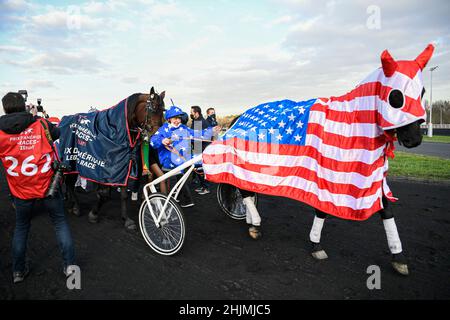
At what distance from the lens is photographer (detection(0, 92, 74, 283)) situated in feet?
9.86

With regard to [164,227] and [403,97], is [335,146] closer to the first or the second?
[403,97]

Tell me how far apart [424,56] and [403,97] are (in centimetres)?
53

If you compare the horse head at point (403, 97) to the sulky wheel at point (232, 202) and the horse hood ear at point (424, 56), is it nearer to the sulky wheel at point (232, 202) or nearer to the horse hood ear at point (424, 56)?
the horse hood ear at point (424, 56)

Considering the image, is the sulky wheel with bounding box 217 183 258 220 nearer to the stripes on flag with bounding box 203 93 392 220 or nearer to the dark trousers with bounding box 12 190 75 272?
the stripes on flag with bounding box 203 93 392 220

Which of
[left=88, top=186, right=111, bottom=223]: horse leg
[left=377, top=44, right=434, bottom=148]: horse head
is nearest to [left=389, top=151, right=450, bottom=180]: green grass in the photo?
[left=377, top=44, right=434, bottom=148]: horse head

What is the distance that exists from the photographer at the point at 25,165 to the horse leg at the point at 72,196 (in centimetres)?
246

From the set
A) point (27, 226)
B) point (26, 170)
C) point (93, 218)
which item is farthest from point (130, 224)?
point (26, 170)

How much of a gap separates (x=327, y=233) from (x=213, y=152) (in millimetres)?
2176

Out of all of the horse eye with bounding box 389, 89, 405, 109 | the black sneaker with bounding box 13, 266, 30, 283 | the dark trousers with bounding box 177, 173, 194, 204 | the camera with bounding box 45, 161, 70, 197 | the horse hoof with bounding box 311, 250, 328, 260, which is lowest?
the black sneaker with bounding box 13, 266, 30, 283

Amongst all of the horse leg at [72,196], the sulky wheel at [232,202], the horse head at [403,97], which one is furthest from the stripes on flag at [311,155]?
the horse leg at [72,196]

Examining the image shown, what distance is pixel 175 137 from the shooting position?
4.70m

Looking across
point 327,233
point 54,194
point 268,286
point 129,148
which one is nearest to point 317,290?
point 268,286

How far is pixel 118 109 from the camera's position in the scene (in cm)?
473
